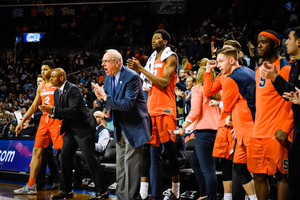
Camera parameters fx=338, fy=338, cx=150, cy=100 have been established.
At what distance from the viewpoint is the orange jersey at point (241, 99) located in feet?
11.9

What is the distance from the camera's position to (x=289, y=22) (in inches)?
460

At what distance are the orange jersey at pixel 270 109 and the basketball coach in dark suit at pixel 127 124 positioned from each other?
Answer: 1.23 metres

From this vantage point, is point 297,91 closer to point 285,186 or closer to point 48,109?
point 285,186

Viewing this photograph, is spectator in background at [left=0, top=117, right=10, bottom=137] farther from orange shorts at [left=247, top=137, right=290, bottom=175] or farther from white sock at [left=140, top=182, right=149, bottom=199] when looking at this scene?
orange shorts at [left=247, top=137, right=290, bottom=175]

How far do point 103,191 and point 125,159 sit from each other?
1673 millimetres

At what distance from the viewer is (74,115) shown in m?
5.18

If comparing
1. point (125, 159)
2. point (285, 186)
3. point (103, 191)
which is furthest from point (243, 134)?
point (103, 191)

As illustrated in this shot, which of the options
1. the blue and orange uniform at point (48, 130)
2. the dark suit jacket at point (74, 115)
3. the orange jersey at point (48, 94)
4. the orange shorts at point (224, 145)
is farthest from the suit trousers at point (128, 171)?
the orange jersey at point (48, 94)

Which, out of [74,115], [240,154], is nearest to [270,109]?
[240,154]

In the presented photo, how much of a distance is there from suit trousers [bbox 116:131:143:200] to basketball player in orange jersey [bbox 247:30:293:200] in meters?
1.22

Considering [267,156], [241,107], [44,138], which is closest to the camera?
[267,156]

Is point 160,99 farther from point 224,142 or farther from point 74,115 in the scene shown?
point 74,115

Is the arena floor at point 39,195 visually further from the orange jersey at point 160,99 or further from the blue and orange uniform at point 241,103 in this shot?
the blue and orange uniform at point 241,103

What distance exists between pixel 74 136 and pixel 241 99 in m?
2.72
